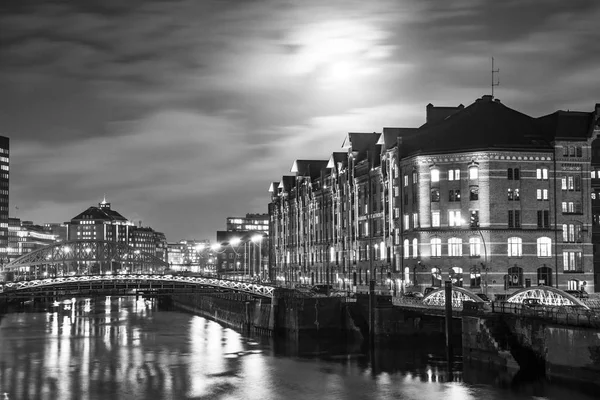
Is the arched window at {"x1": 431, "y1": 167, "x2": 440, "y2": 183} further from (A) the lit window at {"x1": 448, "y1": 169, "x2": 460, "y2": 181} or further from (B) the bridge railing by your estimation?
(B) the bridge railing

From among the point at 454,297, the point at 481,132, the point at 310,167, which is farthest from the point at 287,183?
the point at 454,297

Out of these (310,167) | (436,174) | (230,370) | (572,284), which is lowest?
(230,370)

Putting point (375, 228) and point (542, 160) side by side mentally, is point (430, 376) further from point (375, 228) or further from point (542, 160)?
point (375, 228)

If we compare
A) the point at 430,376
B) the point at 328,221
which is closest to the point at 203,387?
the point at 430,376

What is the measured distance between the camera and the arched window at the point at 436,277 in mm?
103812

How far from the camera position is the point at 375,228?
126m

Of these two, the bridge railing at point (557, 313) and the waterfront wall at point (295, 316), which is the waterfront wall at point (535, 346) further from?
the waterfront wall at point (295, 316)

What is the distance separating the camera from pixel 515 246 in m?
102

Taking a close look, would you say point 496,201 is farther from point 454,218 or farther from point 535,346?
point 535,346

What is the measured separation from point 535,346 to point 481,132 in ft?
140

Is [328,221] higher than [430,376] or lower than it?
higher

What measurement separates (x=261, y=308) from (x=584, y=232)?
3945 cm

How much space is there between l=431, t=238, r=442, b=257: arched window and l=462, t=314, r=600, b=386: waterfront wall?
99.9 ft

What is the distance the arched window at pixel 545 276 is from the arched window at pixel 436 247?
11.5 m
